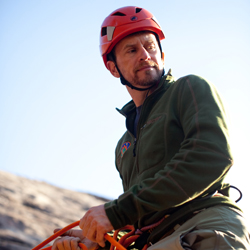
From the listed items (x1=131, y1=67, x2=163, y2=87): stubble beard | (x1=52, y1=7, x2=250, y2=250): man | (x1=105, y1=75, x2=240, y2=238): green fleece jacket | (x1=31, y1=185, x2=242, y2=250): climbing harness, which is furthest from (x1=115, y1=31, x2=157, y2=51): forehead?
(x1=31, y1=185, x2=242, y2=250): climbing harness

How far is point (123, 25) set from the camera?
417 centimetres

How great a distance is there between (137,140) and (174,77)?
65 centimetres

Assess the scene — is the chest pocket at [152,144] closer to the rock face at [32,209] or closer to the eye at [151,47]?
the eye at [151,47]

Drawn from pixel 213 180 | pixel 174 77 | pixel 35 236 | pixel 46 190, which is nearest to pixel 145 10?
pixel 174 77

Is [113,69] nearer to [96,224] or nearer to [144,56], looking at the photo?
[144,56]

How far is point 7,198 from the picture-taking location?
5.61 m

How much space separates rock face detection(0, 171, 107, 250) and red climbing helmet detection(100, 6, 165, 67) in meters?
Result: 2.14

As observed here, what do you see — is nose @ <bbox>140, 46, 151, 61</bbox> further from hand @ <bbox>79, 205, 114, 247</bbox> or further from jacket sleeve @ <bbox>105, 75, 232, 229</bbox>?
hand @ <bbox>79, 205, 114, 247</bbox>

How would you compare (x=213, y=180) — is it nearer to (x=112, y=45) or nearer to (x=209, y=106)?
(x=209, y=106)

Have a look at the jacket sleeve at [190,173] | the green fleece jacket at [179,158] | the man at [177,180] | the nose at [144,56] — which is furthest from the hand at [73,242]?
the nose at [144,56]

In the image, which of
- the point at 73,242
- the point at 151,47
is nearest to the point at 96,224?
the point at 73,242

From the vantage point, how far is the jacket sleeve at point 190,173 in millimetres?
2693

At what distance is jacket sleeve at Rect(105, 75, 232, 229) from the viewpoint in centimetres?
269

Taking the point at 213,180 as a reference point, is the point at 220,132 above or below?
above
